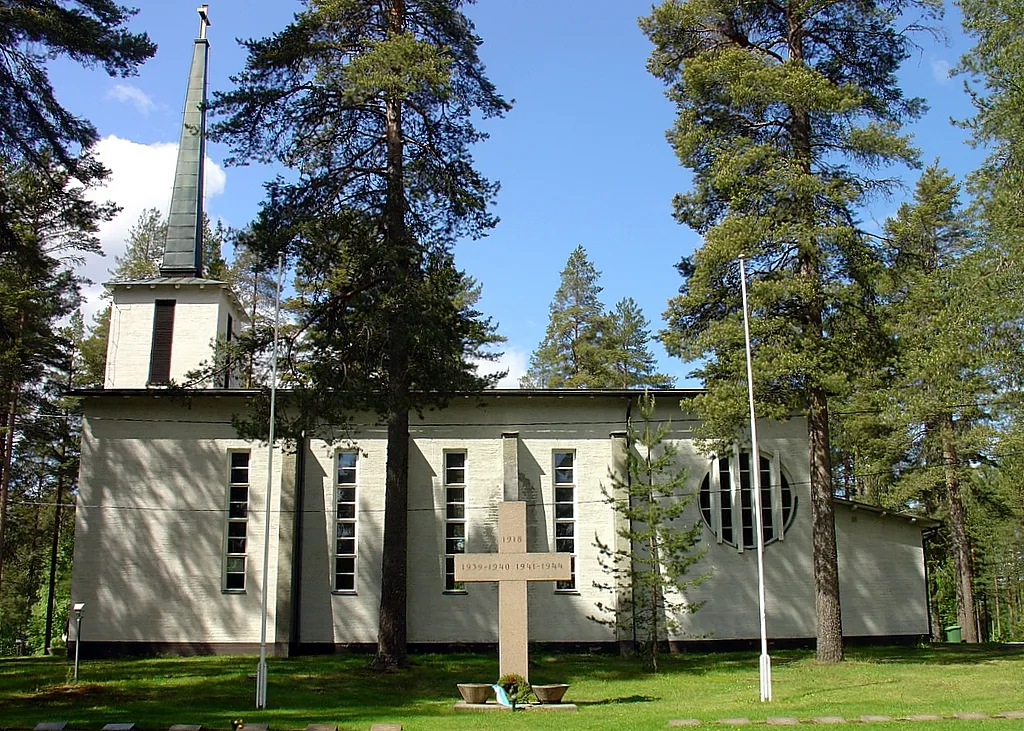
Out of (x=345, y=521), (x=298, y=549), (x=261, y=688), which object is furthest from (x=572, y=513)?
(x=261, y=688)

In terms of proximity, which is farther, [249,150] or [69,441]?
[69,441]

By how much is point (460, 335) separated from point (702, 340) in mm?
5495

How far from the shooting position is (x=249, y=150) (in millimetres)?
20891

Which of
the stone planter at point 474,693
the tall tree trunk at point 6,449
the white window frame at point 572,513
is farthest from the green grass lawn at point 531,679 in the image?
the tall tree trunk at point 6,449

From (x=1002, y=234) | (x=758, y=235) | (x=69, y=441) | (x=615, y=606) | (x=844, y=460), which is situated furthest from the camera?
(x=844, y=460)

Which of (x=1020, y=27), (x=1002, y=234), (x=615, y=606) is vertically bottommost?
(x=615, y=606)

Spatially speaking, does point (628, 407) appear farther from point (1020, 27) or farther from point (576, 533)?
point (1020, 27)

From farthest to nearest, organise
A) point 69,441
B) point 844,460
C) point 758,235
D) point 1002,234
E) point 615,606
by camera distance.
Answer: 1. point 844,460
2. point 69,441
3. point 615,606
4. point 758,235
5. point 1002,234

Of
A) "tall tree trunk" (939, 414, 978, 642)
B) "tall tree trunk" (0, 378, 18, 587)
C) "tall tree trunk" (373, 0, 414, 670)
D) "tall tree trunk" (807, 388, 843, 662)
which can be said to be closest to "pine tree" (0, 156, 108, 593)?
"tall tree trunk" (0, 378, 18, 587)

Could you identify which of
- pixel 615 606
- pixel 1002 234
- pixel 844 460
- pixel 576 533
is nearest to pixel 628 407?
pixel 576 533

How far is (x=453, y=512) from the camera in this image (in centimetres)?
2641

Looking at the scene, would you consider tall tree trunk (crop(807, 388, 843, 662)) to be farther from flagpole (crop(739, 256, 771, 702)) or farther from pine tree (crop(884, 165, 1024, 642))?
flagpole (crop(739, 256, 771, 702))

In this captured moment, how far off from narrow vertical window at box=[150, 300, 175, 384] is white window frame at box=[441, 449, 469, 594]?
8.97m

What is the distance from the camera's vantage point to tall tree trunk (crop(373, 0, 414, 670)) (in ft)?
65.9
